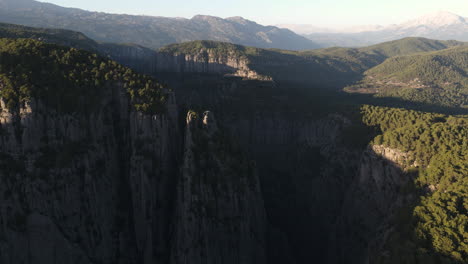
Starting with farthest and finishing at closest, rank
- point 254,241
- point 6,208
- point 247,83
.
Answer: point 247,83 < point 254,241 < point 6,208

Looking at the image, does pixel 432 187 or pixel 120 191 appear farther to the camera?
pixel 120 191

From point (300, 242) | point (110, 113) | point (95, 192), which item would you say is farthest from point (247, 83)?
point (95, 192)

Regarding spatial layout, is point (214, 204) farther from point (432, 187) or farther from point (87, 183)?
point (432, 187)

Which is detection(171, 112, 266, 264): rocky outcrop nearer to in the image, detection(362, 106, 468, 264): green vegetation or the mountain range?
the mountain range

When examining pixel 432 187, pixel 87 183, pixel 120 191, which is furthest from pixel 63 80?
pixel 432 187

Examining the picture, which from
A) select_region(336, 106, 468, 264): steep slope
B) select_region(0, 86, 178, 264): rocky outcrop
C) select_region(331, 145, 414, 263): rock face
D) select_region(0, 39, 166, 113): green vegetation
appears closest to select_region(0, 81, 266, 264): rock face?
select_region(0, 86, 178, 264): rocky outcrop

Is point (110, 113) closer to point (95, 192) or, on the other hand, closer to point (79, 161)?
point (79, 161)

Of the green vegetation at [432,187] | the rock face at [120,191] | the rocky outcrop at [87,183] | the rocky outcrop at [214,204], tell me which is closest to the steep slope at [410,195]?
the green vegetation at [432,187]
